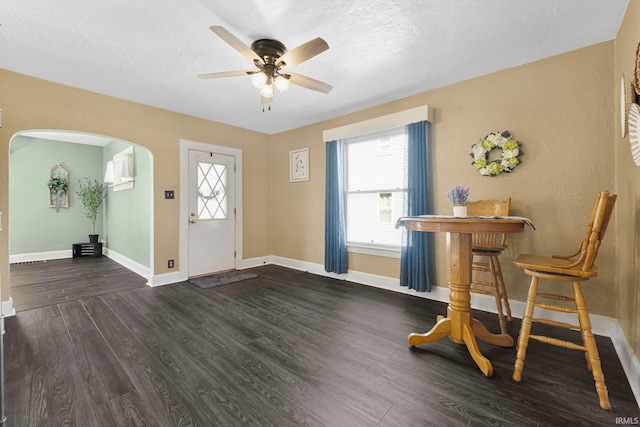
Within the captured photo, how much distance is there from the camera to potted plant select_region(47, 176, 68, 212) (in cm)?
561

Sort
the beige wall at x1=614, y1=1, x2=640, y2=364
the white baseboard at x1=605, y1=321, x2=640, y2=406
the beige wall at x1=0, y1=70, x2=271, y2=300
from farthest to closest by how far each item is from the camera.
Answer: the beige wall at x1=0, y1=70, x2=271, y2=300 → the beige wall at x1=614, y1=1, x2=640, y2=364 → the white baseboard at x1=605, y1=321, x2=640, y2=406

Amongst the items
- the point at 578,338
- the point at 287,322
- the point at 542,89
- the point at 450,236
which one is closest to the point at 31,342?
the point at 287,322

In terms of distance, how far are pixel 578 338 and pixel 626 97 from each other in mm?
1867

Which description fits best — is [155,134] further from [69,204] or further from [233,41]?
[69,204]

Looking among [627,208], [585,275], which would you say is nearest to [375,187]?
[627,208]

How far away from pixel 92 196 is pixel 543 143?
26.3 ft

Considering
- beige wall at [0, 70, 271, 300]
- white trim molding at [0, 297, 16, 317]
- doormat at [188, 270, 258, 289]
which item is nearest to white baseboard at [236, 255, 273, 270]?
beige wall at [0, 70, 271, 300]

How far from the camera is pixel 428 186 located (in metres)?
3.18

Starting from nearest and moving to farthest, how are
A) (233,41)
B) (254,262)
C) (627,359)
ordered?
(627,359)
(233,41)
(254,262)

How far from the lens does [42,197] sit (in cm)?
559

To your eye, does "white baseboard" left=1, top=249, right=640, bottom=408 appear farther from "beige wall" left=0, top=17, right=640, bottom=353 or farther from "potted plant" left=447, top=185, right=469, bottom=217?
"potted plant" left=447, top=185, right=469, bottom=217

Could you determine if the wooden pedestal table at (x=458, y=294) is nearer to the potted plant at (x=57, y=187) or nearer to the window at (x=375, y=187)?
the window at (x=375, y=187)

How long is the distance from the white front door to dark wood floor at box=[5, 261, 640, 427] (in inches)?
58.1

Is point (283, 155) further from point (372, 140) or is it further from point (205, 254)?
point (205, 254)
